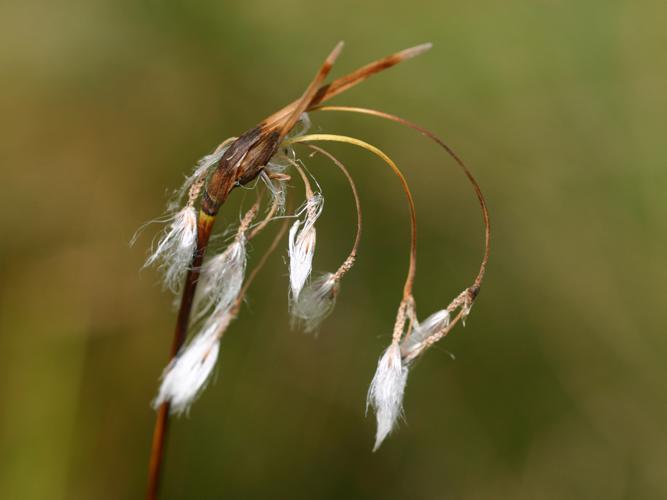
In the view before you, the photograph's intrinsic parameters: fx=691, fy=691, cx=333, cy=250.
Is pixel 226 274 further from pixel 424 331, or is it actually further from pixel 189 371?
pixel 424 331

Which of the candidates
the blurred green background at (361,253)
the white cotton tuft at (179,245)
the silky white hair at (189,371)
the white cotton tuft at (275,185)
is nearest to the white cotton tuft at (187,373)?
the silky white hair at (189,371)

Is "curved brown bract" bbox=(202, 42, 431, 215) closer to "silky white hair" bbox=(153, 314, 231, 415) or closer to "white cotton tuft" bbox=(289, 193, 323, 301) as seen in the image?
"white cotton tuft" bbox=(289, 193, 323, 301)

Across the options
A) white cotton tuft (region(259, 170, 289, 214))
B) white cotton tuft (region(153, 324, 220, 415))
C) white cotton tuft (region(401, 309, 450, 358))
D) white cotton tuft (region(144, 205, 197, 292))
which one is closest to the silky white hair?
white cotton tuft (region(153, 324, 220, 415))

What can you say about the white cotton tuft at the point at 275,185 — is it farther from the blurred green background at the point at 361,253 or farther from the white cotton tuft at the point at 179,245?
the blurred green background at the point at 361,253

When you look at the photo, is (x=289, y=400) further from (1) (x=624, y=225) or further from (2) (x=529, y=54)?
(2) (x=529, y=54)

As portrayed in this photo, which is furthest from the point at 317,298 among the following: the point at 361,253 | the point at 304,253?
the point at 361,253

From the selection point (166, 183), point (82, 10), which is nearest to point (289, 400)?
point (166, 183)
